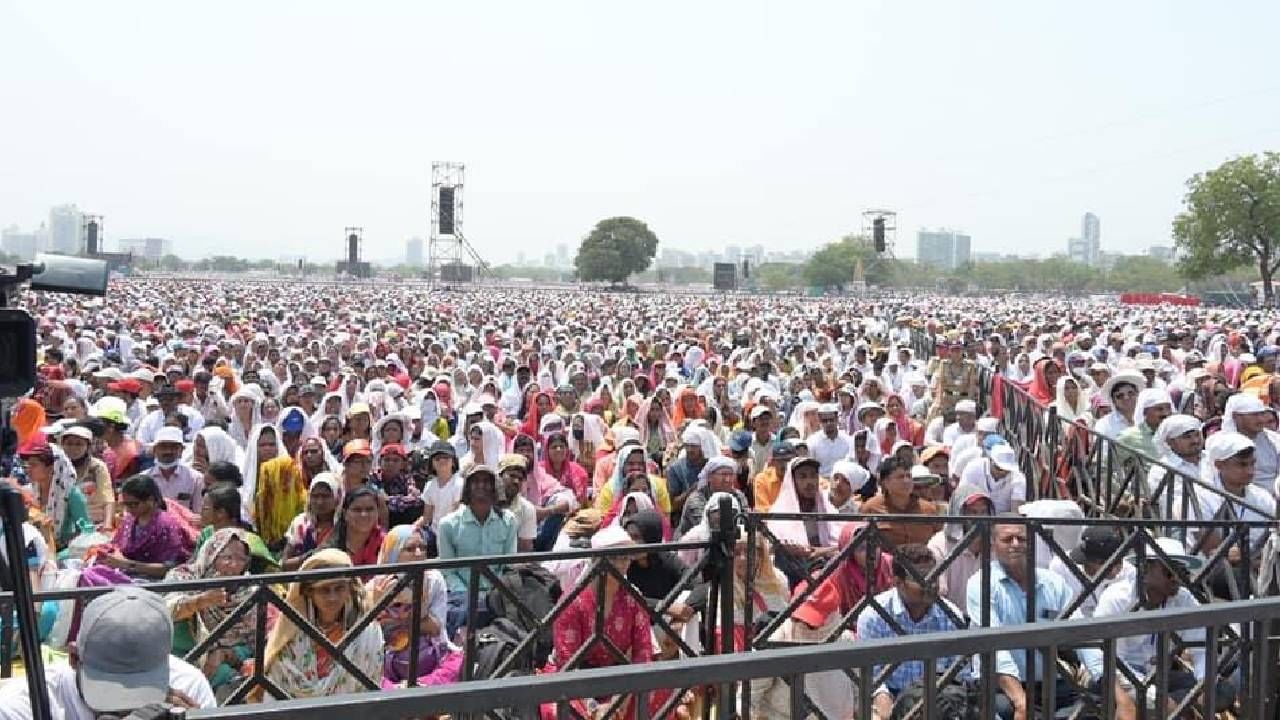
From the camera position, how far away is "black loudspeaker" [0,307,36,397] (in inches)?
68.0

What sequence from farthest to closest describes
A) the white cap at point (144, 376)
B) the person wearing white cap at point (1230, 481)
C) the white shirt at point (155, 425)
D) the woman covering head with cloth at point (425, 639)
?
the white cap at point (144, 376), the white shirt at point (155, 425), the person wearing white cap at point (1230, 481), the woman covering head with cloth at point (425, 639)

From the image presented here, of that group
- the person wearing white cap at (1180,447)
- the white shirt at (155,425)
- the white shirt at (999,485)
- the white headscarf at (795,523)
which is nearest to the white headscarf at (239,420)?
the white shirt at (155,425)

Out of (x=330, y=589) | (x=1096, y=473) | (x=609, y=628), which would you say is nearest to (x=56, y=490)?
(x=330, y=589)

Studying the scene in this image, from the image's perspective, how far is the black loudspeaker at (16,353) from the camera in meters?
1.73

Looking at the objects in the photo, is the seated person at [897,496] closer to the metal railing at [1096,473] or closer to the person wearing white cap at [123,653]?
the metal railing at [1096,473]

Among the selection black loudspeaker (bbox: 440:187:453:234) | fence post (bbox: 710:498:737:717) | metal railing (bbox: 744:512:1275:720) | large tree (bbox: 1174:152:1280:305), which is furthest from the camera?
black loudspeaker (bbox: 440:187:453:234)

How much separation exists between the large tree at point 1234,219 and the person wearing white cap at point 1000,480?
215 ft

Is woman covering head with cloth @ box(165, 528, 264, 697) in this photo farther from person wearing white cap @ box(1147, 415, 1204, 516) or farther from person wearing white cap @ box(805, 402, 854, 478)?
person wearing white cap @ box(805, 402, 854, 478)

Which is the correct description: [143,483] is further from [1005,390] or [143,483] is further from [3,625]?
[1005,390]

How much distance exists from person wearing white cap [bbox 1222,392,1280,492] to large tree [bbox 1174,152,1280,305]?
214 ft

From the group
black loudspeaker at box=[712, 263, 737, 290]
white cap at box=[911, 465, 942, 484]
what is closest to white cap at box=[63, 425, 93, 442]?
white cap at box=[911, 465, 942, 484]

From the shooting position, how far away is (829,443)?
930cm

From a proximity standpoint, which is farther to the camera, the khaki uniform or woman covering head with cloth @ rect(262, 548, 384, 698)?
the khaki uniform

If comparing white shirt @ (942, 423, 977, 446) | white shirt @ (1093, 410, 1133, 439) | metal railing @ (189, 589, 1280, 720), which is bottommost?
white shirt @ (942, 423, 977, 446)
